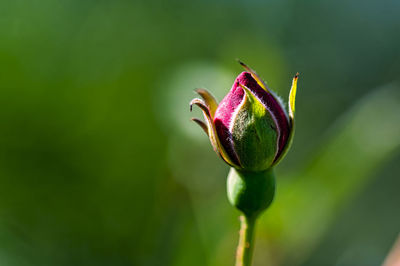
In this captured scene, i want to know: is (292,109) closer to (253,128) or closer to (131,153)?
(253,128)

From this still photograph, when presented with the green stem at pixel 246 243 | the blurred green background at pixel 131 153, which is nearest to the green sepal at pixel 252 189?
the green stem at pixel 246 243

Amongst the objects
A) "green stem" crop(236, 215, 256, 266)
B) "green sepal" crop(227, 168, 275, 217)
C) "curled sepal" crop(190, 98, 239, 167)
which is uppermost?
"curled sepal" crop(190, 98, 239, 167)

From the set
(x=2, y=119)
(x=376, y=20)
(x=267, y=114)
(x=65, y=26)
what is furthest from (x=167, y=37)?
(x=376, y=20)

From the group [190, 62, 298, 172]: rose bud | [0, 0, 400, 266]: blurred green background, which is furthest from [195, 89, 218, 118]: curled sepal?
[0, 0, 400, 266]: blurred green background

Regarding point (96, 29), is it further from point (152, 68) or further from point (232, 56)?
point (232, 56)

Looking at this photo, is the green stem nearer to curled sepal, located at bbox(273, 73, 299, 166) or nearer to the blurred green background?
curled sepal, located at bbox(273, 73, 299, 166)

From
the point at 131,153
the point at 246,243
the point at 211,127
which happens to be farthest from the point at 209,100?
the point at 131,153
